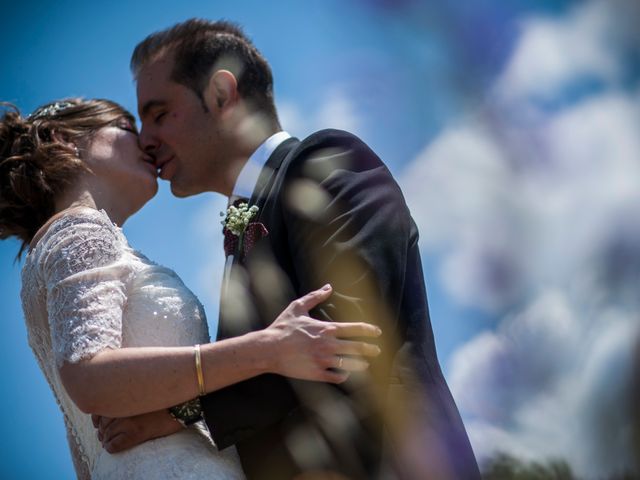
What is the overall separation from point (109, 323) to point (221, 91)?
2565mm

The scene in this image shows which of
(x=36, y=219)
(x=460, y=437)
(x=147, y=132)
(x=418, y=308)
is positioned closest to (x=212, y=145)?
(x=147, y=132)

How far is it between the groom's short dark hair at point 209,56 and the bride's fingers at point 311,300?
249 cm

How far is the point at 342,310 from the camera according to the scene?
404cm

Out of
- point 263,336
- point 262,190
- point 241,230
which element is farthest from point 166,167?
point 263,336

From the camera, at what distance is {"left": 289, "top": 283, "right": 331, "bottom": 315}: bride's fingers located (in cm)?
403

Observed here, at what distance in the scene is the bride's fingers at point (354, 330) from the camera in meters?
3.94

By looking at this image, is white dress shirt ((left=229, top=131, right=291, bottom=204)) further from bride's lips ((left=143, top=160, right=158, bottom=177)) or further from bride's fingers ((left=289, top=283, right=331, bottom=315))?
bride's fingers ((left=289, top=283, right=331, bottom=315))

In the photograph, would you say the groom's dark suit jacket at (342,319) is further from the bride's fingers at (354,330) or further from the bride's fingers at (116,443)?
the bride's fingers at (116,443)

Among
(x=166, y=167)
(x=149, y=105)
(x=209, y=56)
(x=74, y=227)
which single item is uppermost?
(x=209, y=56)

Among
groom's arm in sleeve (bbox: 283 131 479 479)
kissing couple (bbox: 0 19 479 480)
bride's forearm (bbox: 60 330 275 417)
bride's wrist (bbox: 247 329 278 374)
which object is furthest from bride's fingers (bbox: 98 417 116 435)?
groom's arm in sleeve (bbox: 283 131 479 479)

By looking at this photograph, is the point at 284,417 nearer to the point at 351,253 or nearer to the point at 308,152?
the point at 351,253

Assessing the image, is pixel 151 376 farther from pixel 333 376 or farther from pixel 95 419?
pixel 333 376

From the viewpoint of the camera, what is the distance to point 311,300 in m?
4.04

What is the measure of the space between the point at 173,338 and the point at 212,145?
6.75ft
